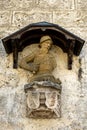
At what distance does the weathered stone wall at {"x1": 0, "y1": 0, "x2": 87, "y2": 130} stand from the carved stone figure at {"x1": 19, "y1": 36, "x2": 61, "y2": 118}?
0.34 ft

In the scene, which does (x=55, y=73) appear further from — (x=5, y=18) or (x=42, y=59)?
(x=5, y=18)

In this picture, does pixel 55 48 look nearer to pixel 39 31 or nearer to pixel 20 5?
pixel 39 31

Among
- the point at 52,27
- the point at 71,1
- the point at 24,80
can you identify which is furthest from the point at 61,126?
the point at 71,1

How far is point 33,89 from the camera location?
4055 millimetres

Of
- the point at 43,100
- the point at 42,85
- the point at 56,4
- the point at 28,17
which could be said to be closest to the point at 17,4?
the point at 28,17

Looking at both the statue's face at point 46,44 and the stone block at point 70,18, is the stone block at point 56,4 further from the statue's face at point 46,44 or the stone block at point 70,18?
the statue's face at point 46,44

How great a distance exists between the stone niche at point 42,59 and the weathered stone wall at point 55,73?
0.08 meters

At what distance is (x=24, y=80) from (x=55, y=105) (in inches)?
20.0

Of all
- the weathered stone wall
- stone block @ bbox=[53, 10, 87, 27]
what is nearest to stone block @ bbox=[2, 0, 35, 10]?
the weathered stone wall

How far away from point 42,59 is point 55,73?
0.22m

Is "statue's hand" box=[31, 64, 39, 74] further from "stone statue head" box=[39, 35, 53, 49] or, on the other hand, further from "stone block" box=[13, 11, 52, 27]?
"stone block" box=[13, 11, 52, 27]

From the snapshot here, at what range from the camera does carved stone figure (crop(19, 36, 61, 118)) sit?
400cm

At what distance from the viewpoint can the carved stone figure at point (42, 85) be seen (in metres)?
4.00

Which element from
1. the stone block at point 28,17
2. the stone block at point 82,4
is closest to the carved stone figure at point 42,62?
the stone block at point 28,17
